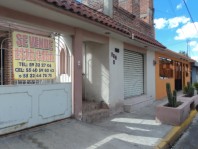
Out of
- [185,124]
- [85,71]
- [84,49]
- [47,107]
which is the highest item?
[84,49]

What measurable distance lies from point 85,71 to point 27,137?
4437mm

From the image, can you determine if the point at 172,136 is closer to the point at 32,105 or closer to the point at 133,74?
the point at 32,105

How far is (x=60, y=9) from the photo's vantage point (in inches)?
211

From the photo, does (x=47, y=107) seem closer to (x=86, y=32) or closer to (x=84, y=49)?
(x=86, y=32)

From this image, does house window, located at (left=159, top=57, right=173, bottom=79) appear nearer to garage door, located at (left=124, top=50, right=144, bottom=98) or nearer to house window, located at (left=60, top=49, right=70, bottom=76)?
garage door, located at (left=124, top=50, right=144, bottom=98)

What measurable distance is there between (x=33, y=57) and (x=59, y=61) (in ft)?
4.69

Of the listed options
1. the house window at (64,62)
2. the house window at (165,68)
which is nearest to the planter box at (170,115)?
the house window at (64,62)

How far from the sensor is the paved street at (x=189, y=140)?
604 cm

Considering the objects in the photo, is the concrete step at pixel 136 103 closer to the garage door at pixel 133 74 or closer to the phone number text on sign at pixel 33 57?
the garage door at pixel 133 74

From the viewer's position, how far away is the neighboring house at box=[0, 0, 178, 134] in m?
5.29

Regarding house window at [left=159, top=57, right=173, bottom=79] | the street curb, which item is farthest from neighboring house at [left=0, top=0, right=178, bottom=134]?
house window at [left=159, top=57, right=173, bottom=79]

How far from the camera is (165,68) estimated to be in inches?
638

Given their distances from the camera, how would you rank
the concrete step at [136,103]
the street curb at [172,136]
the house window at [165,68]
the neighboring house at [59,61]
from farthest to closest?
the house window at [165,68] → the concrete step at [136,103] → the street curb at [172,136] → the neighboring house at [59,61]

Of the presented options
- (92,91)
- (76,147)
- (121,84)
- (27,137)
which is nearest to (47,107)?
(27,137)
